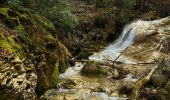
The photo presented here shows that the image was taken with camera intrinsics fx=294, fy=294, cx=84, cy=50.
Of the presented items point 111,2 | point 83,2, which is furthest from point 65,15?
point 83,2

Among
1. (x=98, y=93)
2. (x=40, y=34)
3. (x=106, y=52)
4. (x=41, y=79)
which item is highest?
(x=40, y=34)

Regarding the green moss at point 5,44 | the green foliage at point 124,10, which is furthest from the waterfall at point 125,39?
the green moss at point 5,44

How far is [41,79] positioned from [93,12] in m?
19.6

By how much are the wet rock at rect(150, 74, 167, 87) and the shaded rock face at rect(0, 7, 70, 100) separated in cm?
515

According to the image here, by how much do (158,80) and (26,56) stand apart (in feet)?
22.3

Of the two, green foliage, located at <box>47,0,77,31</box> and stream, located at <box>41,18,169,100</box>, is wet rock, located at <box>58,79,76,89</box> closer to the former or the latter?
stream, located at <box>41,18,169,100</box>

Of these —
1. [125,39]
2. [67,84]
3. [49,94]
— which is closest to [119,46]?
[125,39]

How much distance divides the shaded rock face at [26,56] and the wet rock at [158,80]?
5.15 meters

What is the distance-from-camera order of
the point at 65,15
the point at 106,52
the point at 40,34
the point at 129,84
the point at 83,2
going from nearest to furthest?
the point at 129,84
the point at 40,34
the point at 65,15
the point at 106,52
the point at 83,2

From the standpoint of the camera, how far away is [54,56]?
16.9 metres

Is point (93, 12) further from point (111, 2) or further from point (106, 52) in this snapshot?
point (106, 52)

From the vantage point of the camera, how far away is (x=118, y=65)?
20.6 metres

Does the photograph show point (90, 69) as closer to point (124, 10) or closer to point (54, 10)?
point (54, 10)

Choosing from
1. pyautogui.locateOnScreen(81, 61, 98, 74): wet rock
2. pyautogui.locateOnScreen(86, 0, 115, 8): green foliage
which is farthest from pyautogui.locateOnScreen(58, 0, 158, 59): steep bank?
pyautogui.locateOnScreen(81, 61, 98, 74): wet rock
